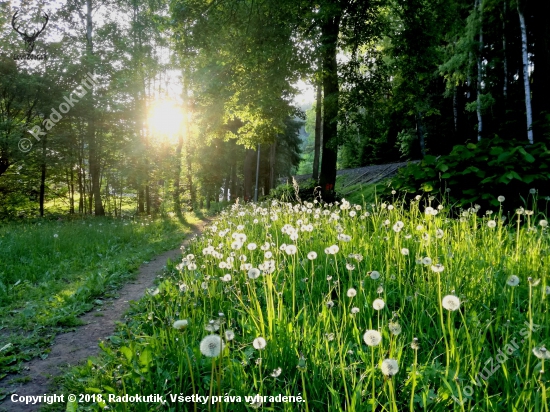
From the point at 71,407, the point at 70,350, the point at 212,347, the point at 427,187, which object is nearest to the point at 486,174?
the point at 427,187

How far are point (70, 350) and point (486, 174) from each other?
695 centimetres

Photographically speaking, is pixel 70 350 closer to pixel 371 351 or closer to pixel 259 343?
pixel 259 343

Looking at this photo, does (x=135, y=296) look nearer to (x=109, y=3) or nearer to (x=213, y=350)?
(x=213, y=350)

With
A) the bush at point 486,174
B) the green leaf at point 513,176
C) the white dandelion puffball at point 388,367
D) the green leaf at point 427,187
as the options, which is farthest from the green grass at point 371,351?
the green leaf at point 427,187

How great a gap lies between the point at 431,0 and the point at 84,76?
18706 mm

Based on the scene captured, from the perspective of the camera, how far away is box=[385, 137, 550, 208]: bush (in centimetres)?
570

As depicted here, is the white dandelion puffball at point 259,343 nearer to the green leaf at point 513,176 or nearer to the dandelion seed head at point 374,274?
the dandelion seed head at point 374,274

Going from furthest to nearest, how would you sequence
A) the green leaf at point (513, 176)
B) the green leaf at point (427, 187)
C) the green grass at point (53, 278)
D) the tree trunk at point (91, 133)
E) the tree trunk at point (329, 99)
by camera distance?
the tree trunk at point (91, 133)
the tree trunk at point (329, 99)
the green leaf at point (427, 187)
the green leaf at point (513, 176)
the green grass at point (53, 278)

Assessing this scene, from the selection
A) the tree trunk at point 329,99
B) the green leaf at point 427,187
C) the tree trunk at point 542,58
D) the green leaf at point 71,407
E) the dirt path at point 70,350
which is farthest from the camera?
the tree trunk at point 329,99

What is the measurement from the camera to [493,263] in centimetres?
310

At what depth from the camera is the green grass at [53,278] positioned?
3754mm

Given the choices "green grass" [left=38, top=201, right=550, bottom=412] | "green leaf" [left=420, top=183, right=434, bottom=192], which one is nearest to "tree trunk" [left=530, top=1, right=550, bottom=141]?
"green leaf" [left=420, top=183, right=434, bottom=192]

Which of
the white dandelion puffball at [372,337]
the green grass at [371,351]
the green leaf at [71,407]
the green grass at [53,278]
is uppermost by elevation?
the white dandelion puffball at [372,337]

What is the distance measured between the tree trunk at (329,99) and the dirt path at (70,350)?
9052 millimetres
